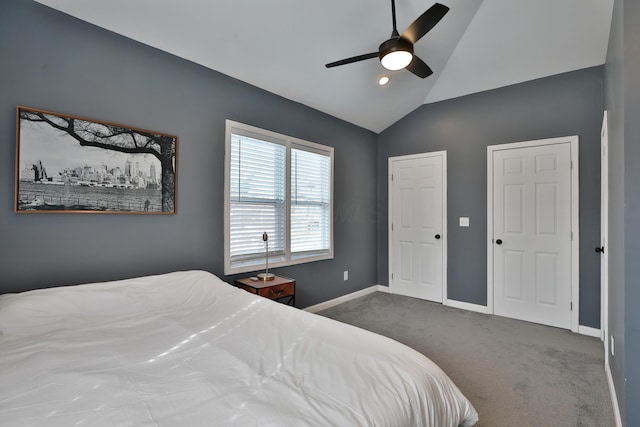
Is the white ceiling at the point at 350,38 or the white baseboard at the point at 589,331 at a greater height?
the white ceiling at the point at 350,38

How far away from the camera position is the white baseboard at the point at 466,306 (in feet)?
12.6

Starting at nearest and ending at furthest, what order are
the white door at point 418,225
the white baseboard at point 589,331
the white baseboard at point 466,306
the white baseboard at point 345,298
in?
the white baseboard at point 589,331
the white baseboard at point 345,298
the white baseboard at point 466,306
the white door at point 418,225

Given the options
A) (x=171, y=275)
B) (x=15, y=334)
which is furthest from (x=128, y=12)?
(x=15, y=334)

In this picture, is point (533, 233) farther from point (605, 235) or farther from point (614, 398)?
point (614, 398)

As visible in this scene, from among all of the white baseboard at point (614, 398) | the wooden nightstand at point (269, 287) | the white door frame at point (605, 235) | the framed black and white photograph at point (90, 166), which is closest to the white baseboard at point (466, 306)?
the white door frame at point (605, 235)

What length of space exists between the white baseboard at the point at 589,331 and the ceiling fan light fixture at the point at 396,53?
3291 mm

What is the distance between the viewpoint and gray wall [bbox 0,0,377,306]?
1831 millimetres

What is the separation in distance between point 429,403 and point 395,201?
3.71 metres

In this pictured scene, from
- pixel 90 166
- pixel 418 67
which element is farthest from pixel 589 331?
pixel 90 166

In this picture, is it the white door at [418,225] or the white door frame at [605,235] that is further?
the white door at [418,225]

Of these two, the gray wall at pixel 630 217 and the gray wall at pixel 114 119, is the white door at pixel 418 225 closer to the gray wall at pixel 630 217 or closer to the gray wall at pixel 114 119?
the gray wall at pixel 114 119

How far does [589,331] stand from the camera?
10.4ft

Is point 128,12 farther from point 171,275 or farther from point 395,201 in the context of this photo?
point 395,201

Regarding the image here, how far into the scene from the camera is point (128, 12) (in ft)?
6.86
